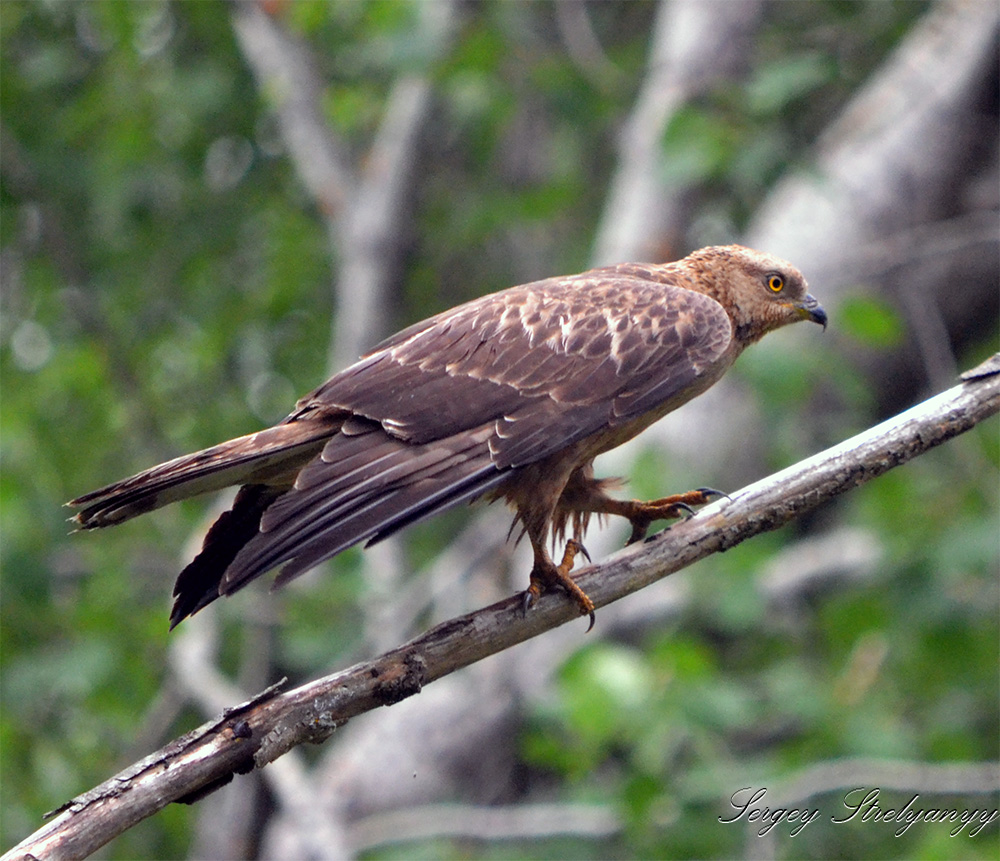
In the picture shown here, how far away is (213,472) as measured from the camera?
3.61m

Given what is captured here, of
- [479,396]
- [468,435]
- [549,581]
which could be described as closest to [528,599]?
[549,581]

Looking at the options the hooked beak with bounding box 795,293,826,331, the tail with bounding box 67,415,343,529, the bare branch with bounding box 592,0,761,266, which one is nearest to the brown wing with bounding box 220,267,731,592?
the tail with bounding box 67,415,343,529

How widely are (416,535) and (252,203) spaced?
9.33 feet

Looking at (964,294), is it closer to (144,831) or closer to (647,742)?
(647,742)

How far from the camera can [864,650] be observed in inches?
299

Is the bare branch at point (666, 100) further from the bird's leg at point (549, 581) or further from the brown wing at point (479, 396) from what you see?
the bird's leg at point (549, 581)

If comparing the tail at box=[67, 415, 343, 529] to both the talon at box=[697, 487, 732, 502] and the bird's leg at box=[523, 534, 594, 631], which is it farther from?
the talon at box=[697, 487, 732, 502]

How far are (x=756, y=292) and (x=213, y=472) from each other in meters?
2.16

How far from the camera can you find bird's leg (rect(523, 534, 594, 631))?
3.66 m

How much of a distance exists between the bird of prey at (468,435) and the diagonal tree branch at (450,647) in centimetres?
22

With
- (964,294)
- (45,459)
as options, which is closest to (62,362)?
(45,459)

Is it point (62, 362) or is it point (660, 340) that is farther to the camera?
point (62, 362)

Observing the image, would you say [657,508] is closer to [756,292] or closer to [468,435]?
[468,435]

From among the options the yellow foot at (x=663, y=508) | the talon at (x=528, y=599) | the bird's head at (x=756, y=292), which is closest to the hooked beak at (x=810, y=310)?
the bird's head at (x=756, y=292)
